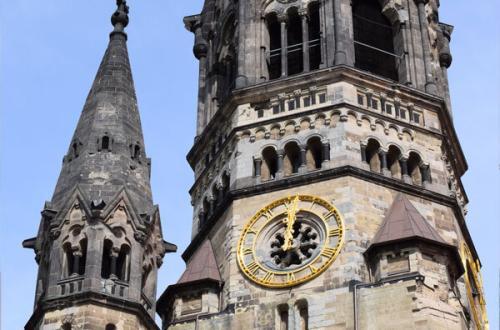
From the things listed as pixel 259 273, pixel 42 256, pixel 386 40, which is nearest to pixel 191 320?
pixel 259 273

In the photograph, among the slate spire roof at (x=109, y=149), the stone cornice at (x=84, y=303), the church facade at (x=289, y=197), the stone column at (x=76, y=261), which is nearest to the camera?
the church facade at (x=289, y=197)

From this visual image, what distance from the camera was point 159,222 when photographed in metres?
34.2

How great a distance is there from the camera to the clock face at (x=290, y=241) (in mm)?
30953

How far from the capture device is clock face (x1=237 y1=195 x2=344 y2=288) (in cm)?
3095

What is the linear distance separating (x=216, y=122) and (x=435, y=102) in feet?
19.2

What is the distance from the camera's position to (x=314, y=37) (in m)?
37.2

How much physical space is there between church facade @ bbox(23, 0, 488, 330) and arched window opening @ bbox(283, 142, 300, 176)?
0.05 m

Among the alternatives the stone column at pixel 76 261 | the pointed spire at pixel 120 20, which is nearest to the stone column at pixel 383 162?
the stone column at pixel 76 261

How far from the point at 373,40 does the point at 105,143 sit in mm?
8710

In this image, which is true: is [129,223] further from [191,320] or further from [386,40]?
[386,40]

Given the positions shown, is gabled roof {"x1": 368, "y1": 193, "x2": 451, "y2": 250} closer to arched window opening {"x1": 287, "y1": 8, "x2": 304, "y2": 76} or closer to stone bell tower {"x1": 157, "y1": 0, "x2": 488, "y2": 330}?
stone bell tower {"x1": 157, "y1": 0, "x2": 488, "y2": 330}

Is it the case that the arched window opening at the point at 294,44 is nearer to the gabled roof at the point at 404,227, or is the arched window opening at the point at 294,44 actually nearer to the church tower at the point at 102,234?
the church tower at the point at 102,234

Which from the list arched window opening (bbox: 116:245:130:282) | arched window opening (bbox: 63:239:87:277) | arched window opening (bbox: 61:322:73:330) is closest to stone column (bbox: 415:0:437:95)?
arched window opening (bbox: 116:245:130:282)

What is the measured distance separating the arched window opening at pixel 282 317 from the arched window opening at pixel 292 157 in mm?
4243
